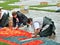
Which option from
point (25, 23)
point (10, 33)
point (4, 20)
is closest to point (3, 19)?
point (4, 20)

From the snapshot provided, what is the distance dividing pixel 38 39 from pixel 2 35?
1.22 metres

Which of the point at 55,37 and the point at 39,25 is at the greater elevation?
the point at 39,25

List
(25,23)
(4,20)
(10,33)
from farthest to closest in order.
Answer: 1. (4,20)
2. (25,23)
3. (10,33)

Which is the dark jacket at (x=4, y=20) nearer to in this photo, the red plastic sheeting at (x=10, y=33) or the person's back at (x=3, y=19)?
the person's back at (x=3, y=19)

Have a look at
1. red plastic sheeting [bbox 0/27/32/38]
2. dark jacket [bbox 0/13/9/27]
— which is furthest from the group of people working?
red plastic sheeting [bbox 0/27/32/38]

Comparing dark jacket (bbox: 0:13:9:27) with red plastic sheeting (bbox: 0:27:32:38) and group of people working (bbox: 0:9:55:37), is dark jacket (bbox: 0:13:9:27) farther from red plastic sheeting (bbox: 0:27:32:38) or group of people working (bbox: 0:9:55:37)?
red plastic sheeting (bbox: 0:27:32:38)

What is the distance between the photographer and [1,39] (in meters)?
7.25

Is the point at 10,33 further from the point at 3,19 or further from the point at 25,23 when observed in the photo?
the point at 3,19

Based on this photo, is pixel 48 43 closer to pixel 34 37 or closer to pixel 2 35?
pixel 34 37

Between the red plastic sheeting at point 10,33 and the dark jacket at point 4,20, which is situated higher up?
the dark jacket at point 4,20

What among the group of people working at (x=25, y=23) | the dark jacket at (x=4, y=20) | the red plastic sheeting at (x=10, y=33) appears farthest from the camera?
the dark jacket at (x=4, y=20)

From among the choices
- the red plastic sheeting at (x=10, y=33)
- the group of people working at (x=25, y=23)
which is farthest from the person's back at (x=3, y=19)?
the red plastic sheeting at (x=10, y=33)

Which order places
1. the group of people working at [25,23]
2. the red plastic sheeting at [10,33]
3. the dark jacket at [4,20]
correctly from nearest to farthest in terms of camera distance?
the red plastic sheeting at [10,33] → the group of people working at [25,23] → the dark jacket at [4,20]

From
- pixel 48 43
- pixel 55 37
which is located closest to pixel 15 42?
pixel 48 43
